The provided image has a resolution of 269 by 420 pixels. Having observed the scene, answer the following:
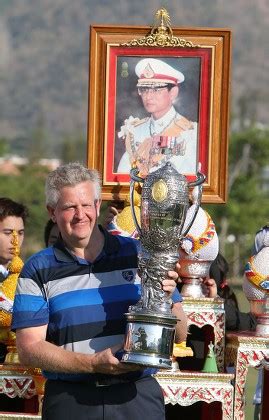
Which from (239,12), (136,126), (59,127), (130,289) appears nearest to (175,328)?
(130,289)

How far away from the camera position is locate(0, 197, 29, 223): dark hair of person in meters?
7.02

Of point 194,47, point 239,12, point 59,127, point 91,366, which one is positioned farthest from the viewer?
point 239,12

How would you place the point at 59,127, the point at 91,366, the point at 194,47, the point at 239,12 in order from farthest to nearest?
1. the point at 239,12
2. the point at 59,127
3. the point at 194,47
4. the point at 91,366

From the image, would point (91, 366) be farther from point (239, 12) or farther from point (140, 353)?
point (239, 12)

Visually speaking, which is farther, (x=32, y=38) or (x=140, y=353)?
(x=32, y=38)

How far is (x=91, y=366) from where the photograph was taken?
514cm

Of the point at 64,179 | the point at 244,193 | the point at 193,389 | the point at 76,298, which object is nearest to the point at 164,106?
the point at 193,389

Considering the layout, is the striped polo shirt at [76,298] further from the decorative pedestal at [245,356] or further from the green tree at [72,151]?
the green tree at [72,151]

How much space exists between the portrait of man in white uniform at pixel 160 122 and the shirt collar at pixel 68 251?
72.0 inches

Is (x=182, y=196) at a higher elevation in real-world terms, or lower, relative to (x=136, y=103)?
lower

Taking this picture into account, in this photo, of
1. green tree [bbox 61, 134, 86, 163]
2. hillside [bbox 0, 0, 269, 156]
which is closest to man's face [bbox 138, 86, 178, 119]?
green tree [bbox 61, 134, 86, 163]

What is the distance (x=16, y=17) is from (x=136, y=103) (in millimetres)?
181325

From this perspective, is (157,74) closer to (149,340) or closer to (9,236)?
(9,236)

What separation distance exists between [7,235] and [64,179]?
5.55 feet
